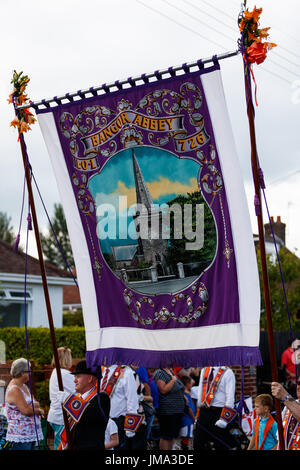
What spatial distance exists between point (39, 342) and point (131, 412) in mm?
6978

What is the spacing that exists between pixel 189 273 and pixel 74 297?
117 feet

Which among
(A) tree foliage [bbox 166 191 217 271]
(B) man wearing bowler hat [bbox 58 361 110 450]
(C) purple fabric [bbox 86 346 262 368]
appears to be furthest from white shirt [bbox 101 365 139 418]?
(A) tree foliage [bbox 166 191 217 271]

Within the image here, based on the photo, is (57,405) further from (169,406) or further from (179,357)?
(179,357)

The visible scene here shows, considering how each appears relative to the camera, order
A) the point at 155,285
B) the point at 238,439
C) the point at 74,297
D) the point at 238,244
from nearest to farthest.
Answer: the point at 238,244 < the point at 155,285 < the point at 238,439 < the point at 74,297

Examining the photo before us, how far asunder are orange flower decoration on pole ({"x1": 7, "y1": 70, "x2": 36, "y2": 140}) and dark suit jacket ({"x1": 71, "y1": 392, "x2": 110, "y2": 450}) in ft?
7.85

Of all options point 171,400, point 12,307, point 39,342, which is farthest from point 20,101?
point 12,307

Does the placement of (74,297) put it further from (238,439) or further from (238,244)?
(238,244)

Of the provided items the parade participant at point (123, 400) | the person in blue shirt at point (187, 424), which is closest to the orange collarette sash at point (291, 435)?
the parade participant at point (123, 400)

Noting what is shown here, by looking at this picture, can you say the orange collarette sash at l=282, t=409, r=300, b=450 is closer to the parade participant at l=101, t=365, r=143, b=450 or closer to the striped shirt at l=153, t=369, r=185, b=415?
the parade participant at l=101, t=365, r=143, b=450

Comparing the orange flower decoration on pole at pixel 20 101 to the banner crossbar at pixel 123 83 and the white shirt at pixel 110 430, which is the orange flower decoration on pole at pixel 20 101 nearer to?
the banner crossbar at pixel 123 83

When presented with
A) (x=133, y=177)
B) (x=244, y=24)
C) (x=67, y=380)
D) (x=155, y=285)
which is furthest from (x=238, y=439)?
(x=244, y=24)

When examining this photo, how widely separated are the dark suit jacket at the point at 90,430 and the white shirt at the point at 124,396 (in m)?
2.03

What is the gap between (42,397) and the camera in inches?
464

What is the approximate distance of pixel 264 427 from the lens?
6.82m
